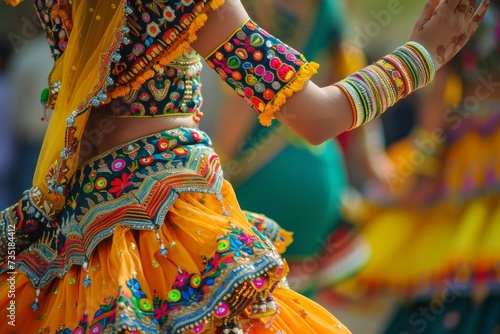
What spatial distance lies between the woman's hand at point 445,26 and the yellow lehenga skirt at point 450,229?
2148mm

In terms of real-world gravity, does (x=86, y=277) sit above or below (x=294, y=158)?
below

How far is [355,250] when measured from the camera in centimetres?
493

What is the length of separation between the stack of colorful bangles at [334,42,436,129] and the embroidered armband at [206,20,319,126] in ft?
0.43

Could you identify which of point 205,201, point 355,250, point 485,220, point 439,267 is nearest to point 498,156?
point 485,220

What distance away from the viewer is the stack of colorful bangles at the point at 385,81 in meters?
2.13

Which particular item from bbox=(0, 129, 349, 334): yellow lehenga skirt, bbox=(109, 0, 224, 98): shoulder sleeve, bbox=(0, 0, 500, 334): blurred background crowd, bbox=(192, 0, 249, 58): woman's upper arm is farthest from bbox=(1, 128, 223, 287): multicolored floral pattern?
bbox=(0, 0, 500, 334): blurred background crowd

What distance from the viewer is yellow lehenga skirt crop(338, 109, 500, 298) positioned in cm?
438

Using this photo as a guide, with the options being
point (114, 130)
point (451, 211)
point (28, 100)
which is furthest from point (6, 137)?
point (114, 130)

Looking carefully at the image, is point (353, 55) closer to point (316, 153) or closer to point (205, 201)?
point (316, 153)

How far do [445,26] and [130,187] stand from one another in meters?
0.82

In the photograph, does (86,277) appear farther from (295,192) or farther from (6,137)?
(6,137)

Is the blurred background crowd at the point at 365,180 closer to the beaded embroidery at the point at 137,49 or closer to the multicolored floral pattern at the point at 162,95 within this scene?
the multicolored floral pattern at the point at 162,95

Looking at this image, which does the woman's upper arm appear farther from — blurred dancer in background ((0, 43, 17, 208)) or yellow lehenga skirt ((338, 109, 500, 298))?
blurred dancer in background ((0, 43, 17, 208))

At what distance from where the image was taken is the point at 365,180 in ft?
17.0
